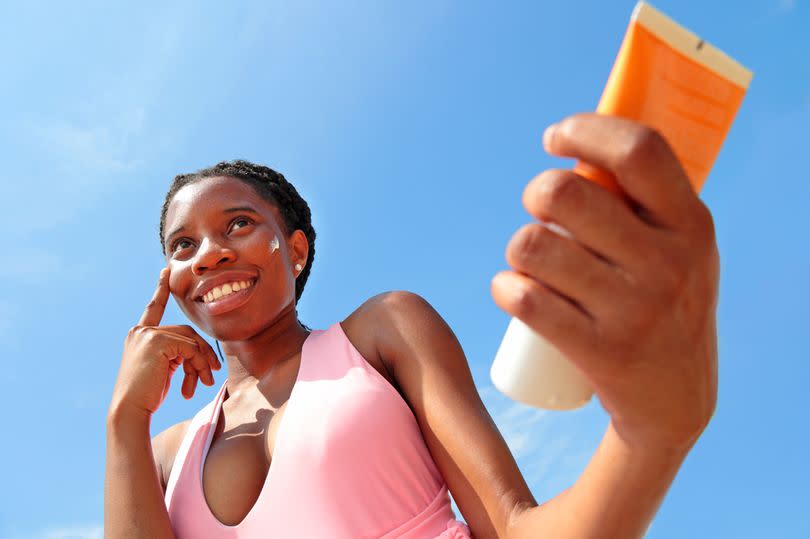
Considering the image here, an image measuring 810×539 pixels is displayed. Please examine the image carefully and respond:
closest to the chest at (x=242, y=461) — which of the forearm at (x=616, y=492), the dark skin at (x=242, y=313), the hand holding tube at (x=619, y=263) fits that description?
the dark skin at (x=242, y=313)

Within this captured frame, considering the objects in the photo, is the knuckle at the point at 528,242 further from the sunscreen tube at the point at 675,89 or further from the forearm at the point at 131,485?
the forearm at the point at 131,485

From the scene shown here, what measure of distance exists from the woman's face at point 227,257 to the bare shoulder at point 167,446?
43 centimetres

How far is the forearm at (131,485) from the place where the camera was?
2.29 meters

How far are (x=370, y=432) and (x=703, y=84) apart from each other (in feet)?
4.75

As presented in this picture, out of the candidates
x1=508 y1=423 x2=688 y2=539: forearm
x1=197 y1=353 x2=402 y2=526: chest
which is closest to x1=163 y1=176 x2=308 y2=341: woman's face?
x1=197 y1=353 x2=402 y2=526: chest

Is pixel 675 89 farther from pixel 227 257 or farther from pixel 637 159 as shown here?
pixel 227 257

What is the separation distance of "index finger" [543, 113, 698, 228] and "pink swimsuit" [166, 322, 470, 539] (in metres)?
1.34

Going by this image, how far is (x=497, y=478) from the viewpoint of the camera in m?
1.90

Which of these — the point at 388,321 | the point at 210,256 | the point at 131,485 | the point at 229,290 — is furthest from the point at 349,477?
the point at 210,256

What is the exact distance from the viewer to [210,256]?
2.68 metres

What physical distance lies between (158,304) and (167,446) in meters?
0.55

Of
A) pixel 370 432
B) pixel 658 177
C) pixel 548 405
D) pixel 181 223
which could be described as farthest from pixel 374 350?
pixel 658 177

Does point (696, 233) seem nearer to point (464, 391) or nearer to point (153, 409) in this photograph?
point (464, 391)

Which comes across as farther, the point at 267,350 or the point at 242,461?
the point at 267,350
